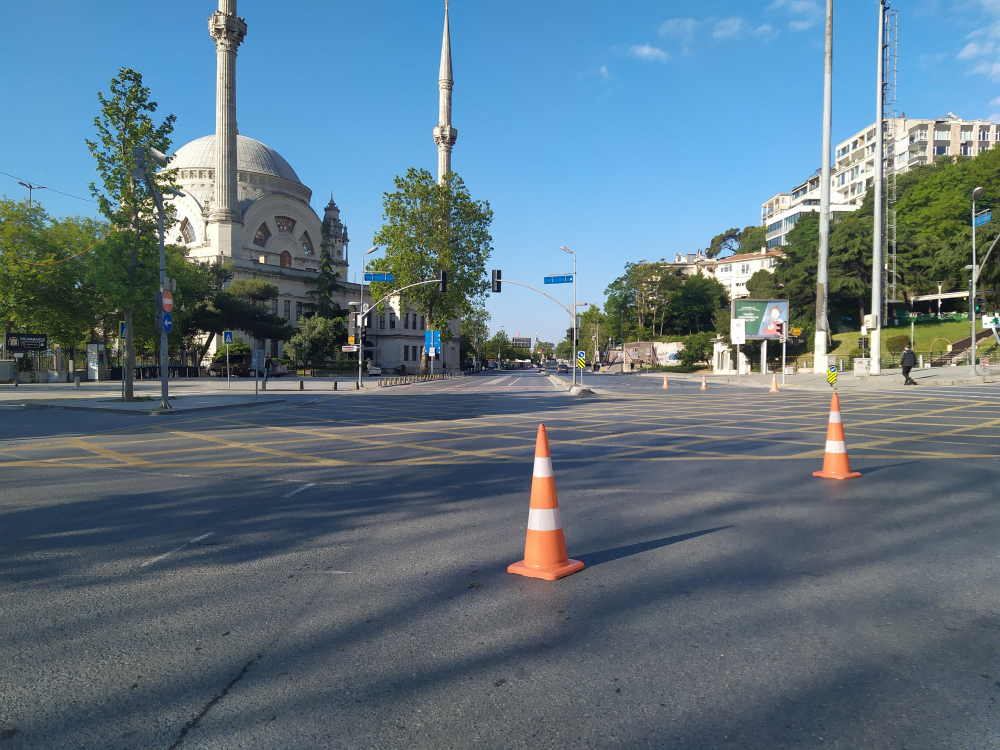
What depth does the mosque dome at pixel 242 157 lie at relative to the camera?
265 ft

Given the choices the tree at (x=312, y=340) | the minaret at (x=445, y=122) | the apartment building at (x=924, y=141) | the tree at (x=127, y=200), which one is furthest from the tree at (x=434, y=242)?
the apartment building at (x=924, y=141)

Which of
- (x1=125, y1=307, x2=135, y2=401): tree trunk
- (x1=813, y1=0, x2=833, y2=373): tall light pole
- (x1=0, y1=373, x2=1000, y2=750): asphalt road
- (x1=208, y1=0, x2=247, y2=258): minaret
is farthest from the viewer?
(x1=208, y1=0, x2=247, y2=258): minaret

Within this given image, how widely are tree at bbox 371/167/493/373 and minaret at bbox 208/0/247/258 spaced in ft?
62.5

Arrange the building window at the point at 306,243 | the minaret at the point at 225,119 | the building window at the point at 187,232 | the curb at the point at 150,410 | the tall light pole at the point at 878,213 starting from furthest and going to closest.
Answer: the building window at the point at 306,243
the building window at the point at 187,232
the minaret at the point at 225,119
the tall light pole at the point at 878,213
the curb at the point at 150,410

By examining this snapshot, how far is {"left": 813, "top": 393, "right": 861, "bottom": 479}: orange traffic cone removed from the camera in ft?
26.1

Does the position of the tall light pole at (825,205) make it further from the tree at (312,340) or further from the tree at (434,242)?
the tree at (312,340)

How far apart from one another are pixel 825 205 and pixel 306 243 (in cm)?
6898

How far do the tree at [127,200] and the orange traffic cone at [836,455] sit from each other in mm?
23336

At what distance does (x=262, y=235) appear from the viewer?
81312 mm

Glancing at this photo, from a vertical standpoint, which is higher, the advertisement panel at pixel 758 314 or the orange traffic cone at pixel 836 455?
the advertisement panel at pixel 758 314

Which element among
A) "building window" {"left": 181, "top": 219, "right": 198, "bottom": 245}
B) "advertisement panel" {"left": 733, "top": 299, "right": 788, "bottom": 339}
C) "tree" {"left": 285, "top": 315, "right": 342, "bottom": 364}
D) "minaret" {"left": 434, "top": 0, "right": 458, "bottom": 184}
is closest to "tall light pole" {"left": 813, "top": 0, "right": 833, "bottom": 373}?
"advertisement panel" {"left": 733, "top": 299, "right": 788, "bottom": 339}

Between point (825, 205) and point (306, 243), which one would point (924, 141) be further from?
point (306, 243)

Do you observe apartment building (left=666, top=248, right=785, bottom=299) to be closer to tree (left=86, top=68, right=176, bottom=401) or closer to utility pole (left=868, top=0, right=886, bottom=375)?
utility pole (left=868, top=0, right=886, bottom=375)

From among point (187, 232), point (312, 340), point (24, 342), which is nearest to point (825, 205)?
point (312, 340)
